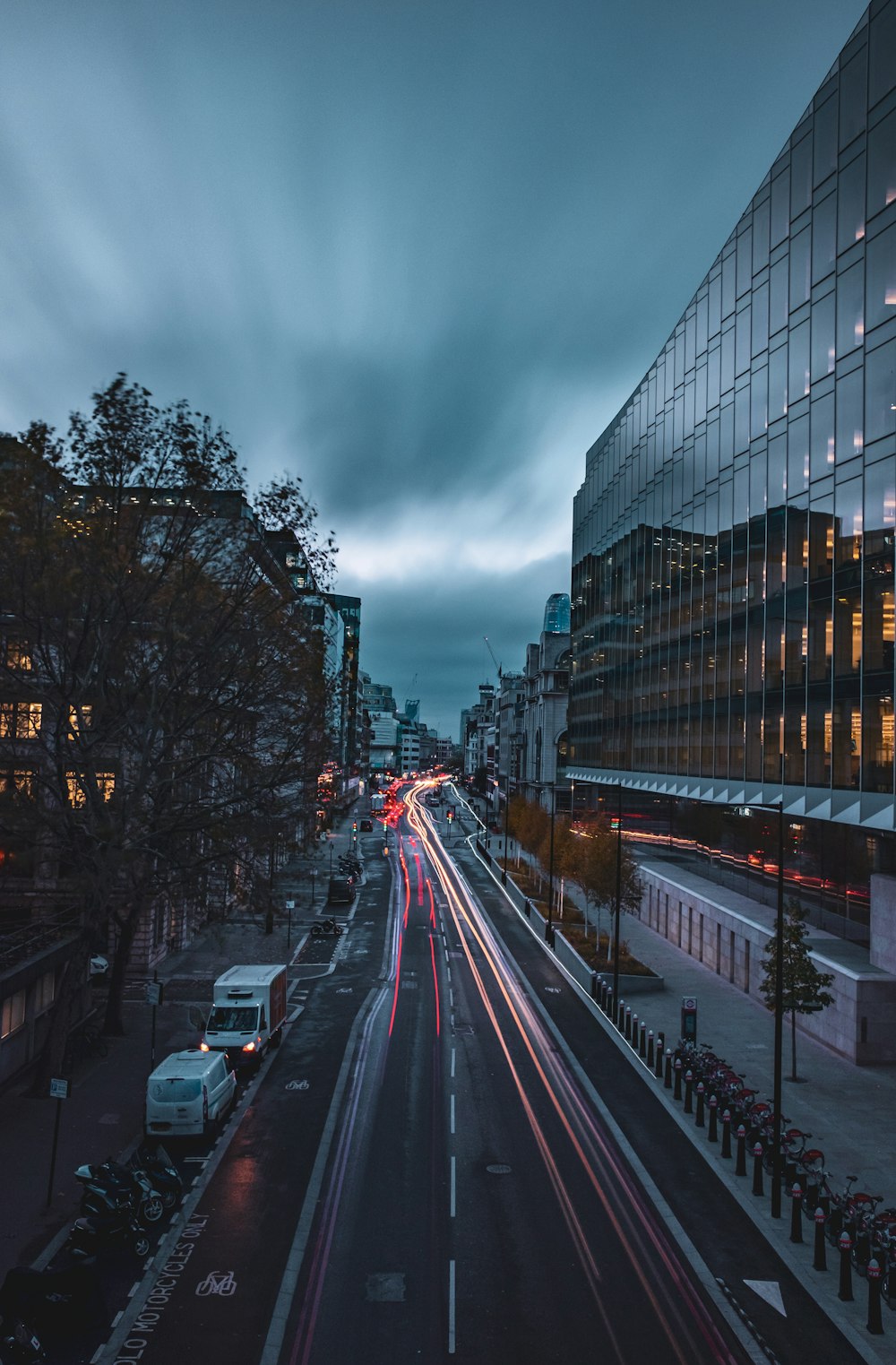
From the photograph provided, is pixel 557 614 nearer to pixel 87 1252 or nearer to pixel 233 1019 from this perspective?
pixel 233 1019

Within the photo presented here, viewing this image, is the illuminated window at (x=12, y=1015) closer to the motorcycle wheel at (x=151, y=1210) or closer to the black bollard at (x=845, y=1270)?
→ the motorcycle wheel at (x=151, y=1210)

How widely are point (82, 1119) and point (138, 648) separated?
12.8 m

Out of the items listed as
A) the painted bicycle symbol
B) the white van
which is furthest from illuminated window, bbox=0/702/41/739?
the painted bicycle symbol

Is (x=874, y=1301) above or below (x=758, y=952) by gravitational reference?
below

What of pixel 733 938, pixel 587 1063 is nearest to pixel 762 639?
pixel 733 938

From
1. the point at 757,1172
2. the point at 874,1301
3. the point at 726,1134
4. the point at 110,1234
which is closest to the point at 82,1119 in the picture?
the point at 110,1234

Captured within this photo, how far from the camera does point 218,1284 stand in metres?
15.0

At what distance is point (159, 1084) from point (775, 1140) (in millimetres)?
13862

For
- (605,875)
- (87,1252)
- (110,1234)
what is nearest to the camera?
(87,1252)

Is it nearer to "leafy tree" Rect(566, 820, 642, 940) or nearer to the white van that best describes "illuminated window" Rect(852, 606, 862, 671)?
"leafy tree" Rect(566, 820, 642, 940)

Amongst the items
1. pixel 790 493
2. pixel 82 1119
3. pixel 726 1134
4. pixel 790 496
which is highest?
pixel 790 493

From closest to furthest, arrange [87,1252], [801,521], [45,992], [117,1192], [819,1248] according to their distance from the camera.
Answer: [87,1252] → [819,1248] → [117,1192] → [45,992] → [801,521]

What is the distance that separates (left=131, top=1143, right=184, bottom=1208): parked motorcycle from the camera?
17.7m

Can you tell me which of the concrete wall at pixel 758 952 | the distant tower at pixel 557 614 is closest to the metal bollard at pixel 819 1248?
the concrete wall at pixel 758 952
